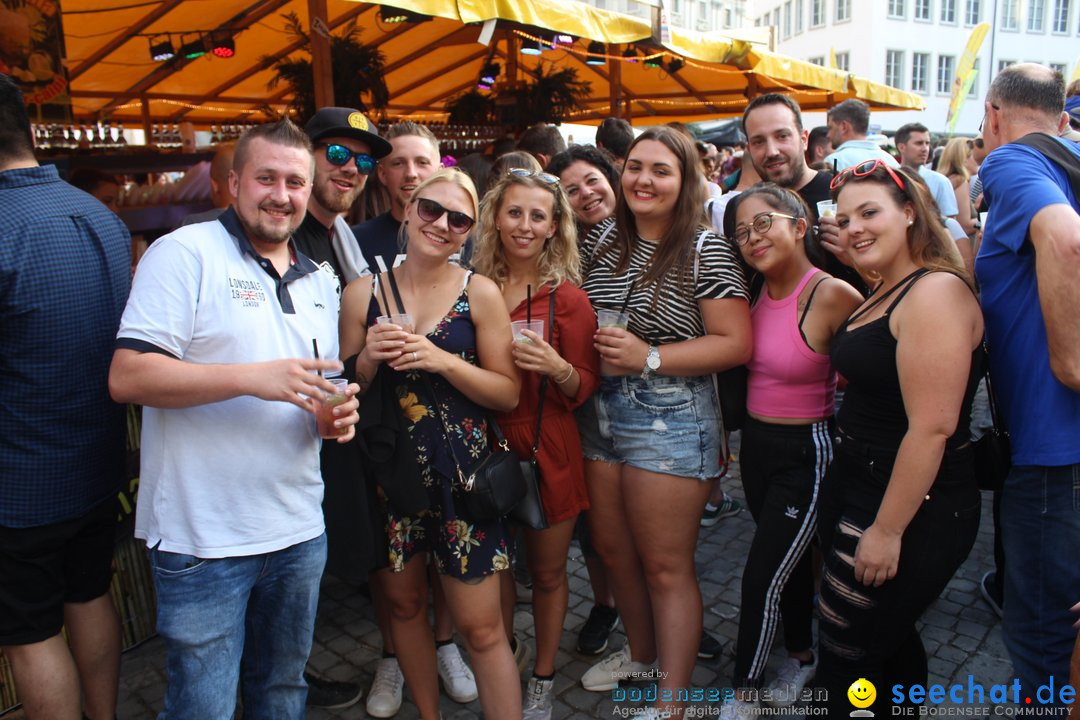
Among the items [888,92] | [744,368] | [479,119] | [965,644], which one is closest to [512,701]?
[744,368]

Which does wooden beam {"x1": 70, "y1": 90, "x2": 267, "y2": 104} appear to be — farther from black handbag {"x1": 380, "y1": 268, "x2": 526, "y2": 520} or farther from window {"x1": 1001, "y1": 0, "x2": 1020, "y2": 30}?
window {"x1": 1001, "y1": 0, "x2": 1020, "y2": 30}

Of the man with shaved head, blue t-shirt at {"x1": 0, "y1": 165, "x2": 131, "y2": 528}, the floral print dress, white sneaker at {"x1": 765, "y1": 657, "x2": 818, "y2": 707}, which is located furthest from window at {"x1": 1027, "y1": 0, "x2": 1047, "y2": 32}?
blue t-shirt at {"x1": 0, "y1": 165, "x2": 131, "y2": 528}

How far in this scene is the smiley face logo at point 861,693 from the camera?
2334 mm

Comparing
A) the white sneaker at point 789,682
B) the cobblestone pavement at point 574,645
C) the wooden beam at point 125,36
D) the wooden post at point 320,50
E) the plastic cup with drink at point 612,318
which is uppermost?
the wooden beam at point 125,36

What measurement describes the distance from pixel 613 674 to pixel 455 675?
2.29ft

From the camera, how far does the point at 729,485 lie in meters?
5.47

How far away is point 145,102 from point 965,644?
10.1 meters

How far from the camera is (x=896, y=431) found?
2238 millimetres

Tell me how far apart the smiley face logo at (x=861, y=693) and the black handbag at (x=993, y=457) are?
29.9 inches

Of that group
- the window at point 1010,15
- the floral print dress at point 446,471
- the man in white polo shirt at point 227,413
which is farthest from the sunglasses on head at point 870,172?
the window at point 1010,15

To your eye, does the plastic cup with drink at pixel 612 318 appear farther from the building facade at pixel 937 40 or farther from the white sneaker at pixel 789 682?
the building facade at pixel 937 40

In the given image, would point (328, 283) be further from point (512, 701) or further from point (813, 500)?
point (813, 500)

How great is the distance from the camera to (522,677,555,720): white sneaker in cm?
284

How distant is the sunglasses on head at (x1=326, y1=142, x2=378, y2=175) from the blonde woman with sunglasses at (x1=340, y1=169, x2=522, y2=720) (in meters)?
0.58
